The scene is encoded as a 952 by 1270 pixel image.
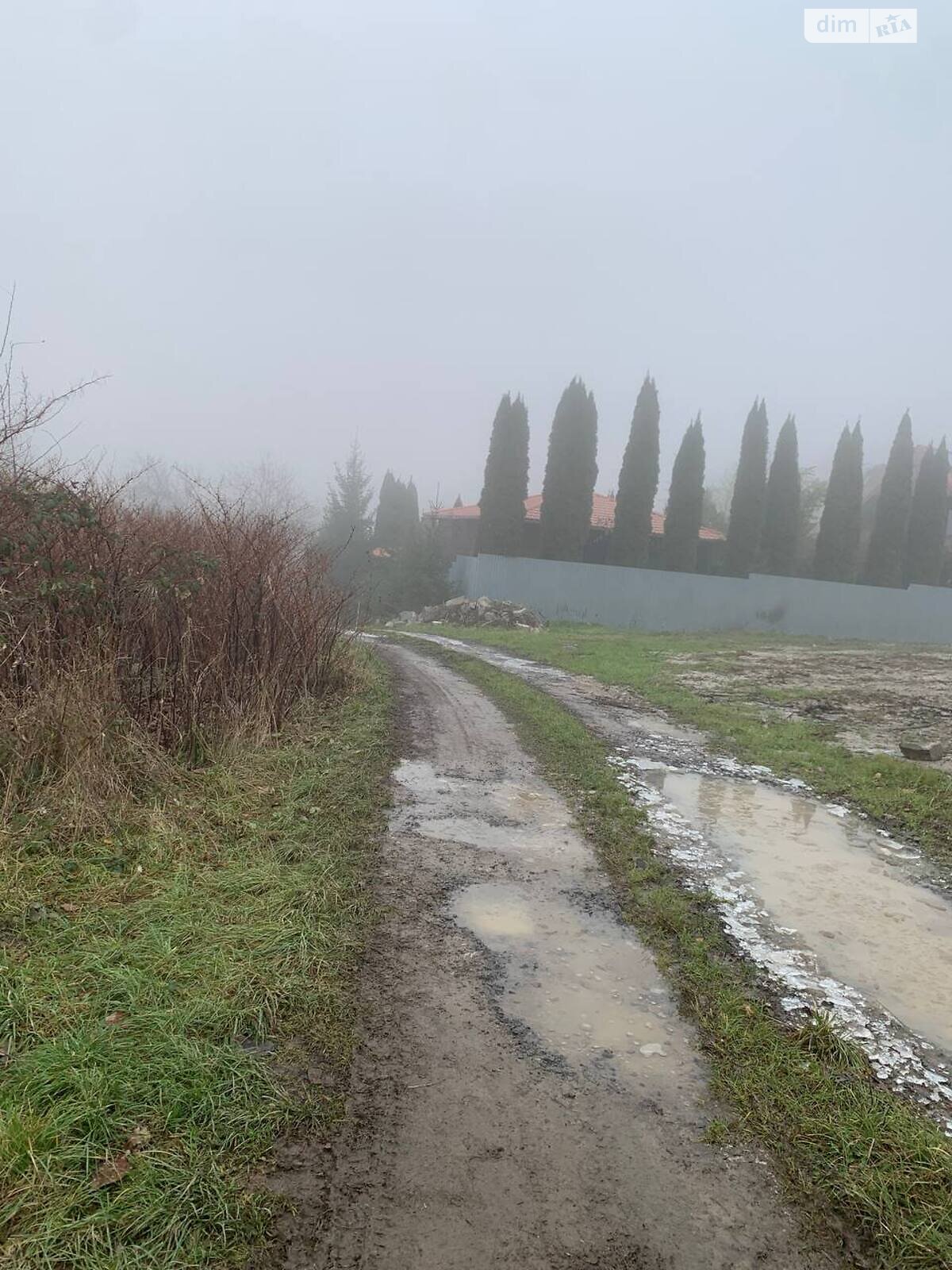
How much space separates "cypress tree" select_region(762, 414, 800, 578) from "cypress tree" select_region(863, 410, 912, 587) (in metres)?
4.28

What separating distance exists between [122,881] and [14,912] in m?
0.51

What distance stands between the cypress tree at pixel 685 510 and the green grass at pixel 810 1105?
90.1 feet

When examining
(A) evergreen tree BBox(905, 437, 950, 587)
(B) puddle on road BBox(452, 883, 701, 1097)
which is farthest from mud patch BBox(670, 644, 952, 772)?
(A) evergreen tree BBox(905, 437, 950, 587)

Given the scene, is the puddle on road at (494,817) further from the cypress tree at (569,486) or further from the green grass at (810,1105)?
the cypress tree at (569,486)

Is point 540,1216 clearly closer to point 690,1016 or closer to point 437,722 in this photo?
point 690,1016

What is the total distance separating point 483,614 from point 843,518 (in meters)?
19.9

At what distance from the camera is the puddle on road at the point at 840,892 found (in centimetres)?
348

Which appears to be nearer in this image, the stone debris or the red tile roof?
the stone debris

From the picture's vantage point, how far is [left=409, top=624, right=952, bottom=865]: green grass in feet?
19.7

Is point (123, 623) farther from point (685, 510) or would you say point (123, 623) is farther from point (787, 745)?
point (685, 510)

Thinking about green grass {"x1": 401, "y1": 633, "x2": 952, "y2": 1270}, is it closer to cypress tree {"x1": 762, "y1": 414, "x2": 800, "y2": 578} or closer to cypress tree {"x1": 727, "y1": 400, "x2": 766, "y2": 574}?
cypress tree {"x1": 727, "y1": 400, "x2": 766, "y2": 574}

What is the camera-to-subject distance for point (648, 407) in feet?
101

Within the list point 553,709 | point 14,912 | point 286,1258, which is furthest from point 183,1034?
point 553,709

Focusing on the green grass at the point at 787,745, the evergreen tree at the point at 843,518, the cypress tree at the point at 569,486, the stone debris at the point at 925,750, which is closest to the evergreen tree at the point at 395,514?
the cypress tree at the point at 569,486
